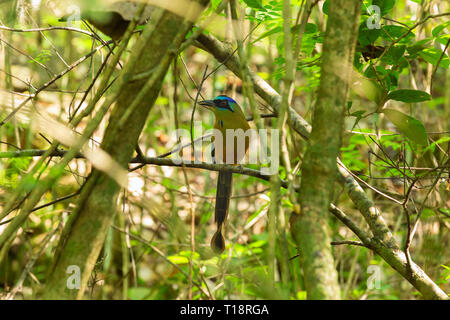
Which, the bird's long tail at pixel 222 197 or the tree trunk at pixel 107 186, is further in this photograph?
the bird's long tail at pixel 222 197

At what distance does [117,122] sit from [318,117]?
599 mm

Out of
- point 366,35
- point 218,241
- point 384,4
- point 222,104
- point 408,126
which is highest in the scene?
point 222,104

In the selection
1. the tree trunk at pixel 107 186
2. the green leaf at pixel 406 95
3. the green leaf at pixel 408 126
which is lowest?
the tree trunk at pixel 107 186

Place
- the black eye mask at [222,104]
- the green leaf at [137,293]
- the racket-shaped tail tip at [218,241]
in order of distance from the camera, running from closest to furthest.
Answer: the racket-shaped tail tip at [218,241] < the black eye mask at [222,104] < the green leaf at [137,293]

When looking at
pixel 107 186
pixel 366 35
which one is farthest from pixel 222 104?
pixel 107 186

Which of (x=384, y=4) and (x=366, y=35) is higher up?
(x=384, y=4)

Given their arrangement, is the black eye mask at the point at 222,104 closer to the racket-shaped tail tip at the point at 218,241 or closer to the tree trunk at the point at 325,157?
the racket-shaped tail tip at the point at 218,241

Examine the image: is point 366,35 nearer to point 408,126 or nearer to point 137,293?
point 408,126

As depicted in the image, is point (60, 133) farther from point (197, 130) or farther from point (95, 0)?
point (197, 130)

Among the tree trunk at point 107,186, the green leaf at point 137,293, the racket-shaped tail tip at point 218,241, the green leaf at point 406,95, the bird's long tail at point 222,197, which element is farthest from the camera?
the green leaf at point 137,293

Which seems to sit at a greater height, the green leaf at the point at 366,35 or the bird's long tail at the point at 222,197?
the green leaf at the point at 366,35

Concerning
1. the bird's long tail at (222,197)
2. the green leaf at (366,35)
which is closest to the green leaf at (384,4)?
the green leaf at (366,35)

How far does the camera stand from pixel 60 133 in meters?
1.55
